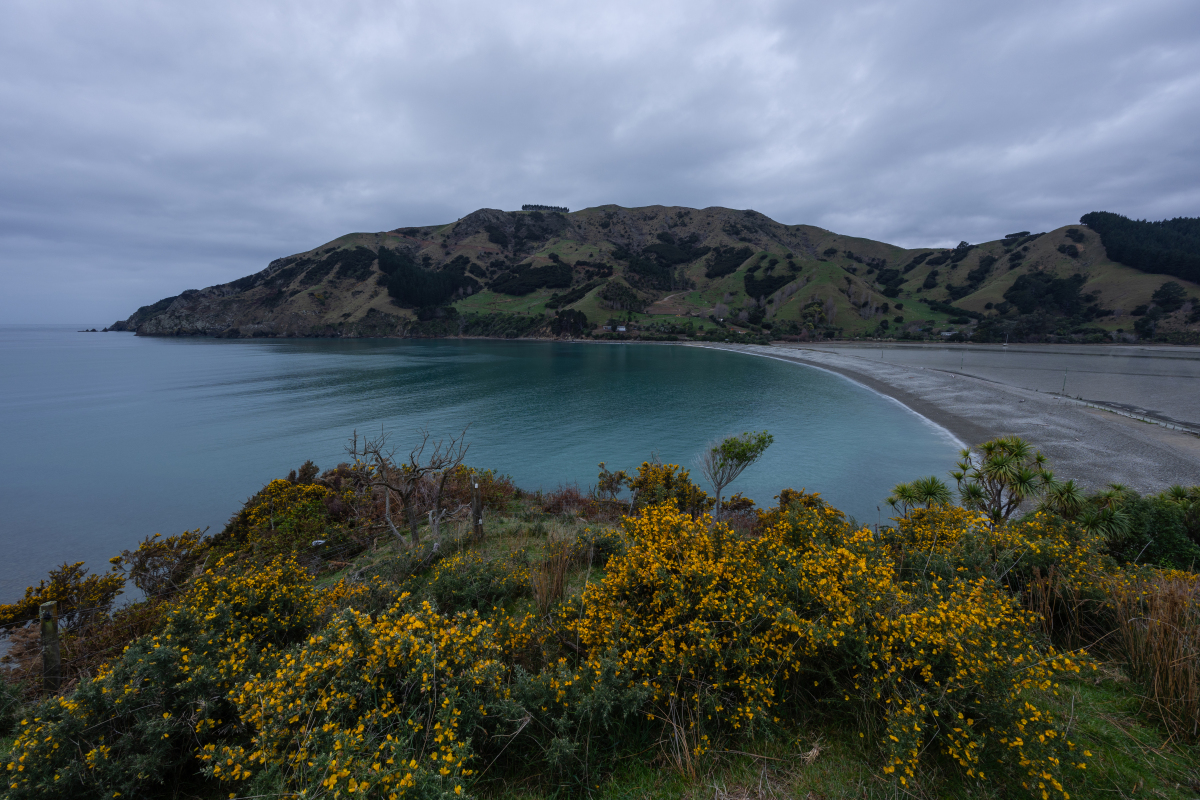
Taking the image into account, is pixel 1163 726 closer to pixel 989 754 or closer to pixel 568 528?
pixel 989 754

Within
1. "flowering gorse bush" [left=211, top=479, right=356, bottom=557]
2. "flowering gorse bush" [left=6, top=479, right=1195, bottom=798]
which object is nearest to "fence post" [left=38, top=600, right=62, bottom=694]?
"flowering gorse bush" [left=6, top=479, right=1195, bottom=798]

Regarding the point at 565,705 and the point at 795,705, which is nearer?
the point at 565,705

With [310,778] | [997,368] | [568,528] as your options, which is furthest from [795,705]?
[997,368]

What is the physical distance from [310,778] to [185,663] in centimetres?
264

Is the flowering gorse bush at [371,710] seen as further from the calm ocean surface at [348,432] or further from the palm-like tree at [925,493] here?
the calm ocean surface at [348,432]

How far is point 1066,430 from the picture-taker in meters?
28.7

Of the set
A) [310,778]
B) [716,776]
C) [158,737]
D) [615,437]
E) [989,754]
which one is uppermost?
[310,778]

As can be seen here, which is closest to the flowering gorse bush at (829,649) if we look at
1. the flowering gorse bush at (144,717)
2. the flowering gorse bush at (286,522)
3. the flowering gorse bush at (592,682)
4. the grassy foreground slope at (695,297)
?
the flowering gorse bush at (592,682)

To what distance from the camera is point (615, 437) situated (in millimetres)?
32219

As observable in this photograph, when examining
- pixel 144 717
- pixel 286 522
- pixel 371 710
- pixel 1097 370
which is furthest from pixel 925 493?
pixel 1097 370

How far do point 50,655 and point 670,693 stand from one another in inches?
373

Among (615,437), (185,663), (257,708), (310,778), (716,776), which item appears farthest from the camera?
(615,437)

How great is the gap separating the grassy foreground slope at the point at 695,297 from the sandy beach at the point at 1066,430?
90543mm

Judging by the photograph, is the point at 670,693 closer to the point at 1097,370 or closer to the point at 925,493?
the point at 925,493
